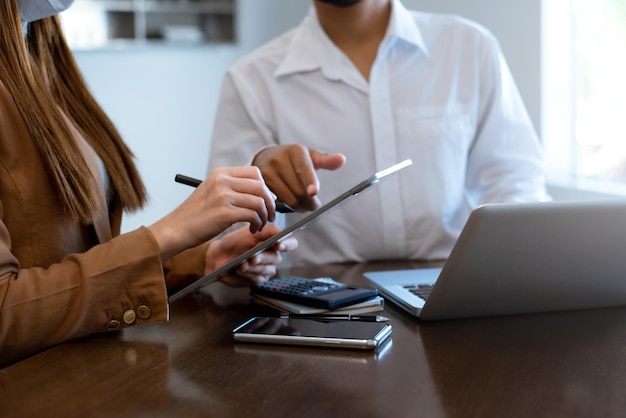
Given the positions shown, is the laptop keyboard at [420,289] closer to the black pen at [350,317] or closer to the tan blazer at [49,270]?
the black pen at [350,317]

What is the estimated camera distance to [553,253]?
3.39 feet

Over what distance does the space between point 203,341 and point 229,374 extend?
16cm

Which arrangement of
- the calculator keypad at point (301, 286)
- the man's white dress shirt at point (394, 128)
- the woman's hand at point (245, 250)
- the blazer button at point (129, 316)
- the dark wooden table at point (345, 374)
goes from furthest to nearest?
1. the man's white dress shirt at point (394, 128)
2. the woman's hand at point (245, 250)
3. the calculator keypad at point (301, 286)
4. the blazer button at point (129, 316)
5. the dark wooden table at point (345, 374)

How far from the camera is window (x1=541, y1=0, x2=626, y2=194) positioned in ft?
11.2

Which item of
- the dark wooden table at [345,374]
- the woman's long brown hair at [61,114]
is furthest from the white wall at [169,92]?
the dark wooden table at [345,374]

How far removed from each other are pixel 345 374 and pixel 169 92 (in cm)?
433

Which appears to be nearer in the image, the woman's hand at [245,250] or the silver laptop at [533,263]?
the silver laptop at [533,263]

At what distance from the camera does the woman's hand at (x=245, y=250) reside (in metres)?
1.32

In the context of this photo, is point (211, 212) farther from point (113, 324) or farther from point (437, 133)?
point (437, 133)

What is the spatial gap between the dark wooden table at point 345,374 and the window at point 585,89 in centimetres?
252

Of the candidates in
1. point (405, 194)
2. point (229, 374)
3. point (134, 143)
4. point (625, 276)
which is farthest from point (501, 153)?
point (134, 143)

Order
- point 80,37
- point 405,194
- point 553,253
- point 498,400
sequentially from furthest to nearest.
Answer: point 80,37 → point 405,194 → point 553,253 → point 498,400

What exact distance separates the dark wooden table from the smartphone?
0.04 ft

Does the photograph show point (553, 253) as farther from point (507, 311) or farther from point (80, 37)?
point (80, 37)
